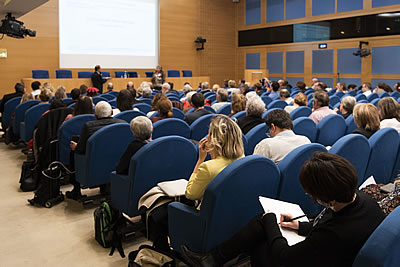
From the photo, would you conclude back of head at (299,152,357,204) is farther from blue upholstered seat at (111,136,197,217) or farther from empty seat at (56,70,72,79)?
empty seat at (56,70,72,79)

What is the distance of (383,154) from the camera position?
340cm

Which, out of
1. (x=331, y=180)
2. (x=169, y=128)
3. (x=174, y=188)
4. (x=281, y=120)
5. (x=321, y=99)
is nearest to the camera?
(x=331, y=180)

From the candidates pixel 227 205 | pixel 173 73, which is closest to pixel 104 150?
pixel 227 205

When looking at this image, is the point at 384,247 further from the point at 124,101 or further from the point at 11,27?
the point at 11,27

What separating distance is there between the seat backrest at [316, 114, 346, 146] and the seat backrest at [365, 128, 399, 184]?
4.15 feet

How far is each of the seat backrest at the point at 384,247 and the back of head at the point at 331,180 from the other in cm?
25

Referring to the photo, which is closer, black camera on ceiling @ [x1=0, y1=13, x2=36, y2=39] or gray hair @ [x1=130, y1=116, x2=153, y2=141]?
gray hair @ [x1=130, y1=116, x2=153, y2=141]

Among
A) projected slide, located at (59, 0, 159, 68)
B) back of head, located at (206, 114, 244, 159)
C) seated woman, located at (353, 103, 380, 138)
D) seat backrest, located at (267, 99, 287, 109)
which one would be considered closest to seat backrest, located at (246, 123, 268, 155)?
seated woman, located at (353, 103, 380, 138)

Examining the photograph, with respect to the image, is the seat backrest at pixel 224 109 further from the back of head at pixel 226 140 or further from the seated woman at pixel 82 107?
the back of head at pixel 226 140

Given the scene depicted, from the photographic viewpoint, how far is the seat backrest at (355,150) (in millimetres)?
2801

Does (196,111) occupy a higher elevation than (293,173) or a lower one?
higher

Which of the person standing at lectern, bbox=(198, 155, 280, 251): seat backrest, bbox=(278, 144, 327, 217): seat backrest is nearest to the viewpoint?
bbox=(198, 155, 280, 251): seat backrest

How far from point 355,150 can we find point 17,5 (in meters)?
8.99

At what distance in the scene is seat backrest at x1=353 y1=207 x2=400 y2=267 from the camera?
1340 millimetres
